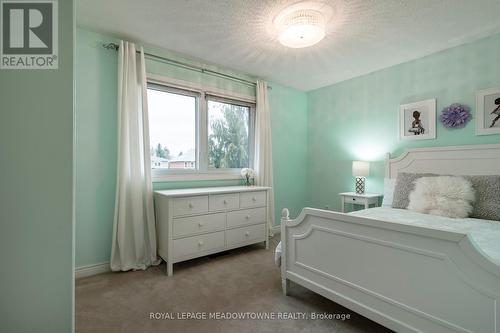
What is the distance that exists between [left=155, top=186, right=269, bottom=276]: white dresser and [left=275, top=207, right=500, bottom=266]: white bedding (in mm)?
879

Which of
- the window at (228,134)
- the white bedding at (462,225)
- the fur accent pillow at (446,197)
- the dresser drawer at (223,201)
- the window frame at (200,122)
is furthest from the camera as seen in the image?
the window at (228,134)

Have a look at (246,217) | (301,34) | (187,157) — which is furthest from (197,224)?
(301,34)

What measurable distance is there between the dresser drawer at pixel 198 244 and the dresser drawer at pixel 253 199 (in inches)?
17.5

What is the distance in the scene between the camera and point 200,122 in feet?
10.3

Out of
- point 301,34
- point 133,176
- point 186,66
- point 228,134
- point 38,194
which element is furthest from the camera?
point 228,134

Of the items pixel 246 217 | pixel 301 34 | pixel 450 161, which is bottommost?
pixel 246 217

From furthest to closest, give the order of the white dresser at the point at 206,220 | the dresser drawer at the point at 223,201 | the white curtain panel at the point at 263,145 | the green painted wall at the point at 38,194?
the white curtain panel at the point at 263,145, the dresser drawer at the point at 223,201, the white dresser at the point at 206,220, the green painted wall at the point at 38,194

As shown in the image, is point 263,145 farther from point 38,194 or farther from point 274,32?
point 38,194

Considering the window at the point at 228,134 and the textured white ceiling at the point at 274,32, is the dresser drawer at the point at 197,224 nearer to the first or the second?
the window at the point at 228,134

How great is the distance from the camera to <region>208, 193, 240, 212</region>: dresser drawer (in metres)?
2.67

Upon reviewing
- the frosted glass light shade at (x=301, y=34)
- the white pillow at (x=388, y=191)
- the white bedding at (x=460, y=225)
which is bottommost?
the white bedding at (x=460, y=225)

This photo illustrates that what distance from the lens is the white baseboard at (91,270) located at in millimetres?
2301

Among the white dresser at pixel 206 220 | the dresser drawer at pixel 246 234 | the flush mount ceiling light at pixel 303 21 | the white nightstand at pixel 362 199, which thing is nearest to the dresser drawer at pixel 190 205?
the white dresser at pixel 206 220

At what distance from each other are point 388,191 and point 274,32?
225 cm
